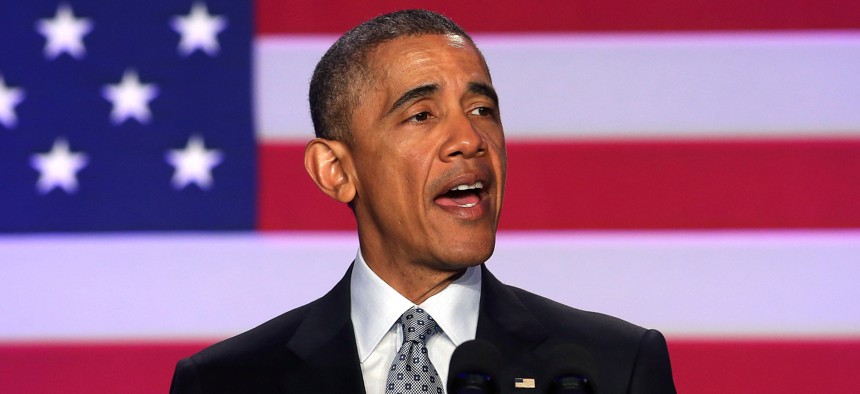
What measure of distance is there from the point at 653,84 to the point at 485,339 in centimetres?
137

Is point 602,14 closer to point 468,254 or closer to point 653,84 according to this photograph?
point 653,84

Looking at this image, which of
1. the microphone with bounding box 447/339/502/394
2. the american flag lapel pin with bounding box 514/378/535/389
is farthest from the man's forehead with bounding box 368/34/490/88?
the microphone with bounding box 447/339/502/394

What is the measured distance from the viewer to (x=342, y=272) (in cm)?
275

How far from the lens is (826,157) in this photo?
274cm

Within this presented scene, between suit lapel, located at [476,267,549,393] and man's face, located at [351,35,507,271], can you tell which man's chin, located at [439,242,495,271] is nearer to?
man's face, located at [351,35,507,271]

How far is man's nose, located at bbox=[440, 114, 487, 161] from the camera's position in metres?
1.53

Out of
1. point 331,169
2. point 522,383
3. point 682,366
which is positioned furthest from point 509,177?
point 522,383

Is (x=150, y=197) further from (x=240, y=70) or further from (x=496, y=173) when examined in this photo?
(x=496, y=173)

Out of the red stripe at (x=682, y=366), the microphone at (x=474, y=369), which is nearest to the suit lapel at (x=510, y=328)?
the microphone at (x=474, y=369)

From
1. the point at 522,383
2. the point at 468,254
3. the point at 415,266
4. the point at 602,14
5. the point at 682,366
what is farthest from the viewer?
the point at 602,14

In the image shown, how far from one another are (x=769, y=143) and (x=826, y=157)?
15cm

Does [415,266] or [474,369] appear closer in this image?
[474,369]

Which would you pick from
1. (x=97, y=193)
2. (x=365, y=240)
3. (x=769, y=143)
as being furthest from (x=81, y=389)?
(x=769, y=143)

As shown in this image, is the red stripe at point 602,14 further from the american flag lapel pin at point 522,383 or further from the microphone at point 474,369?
the microphone at point 474,369
